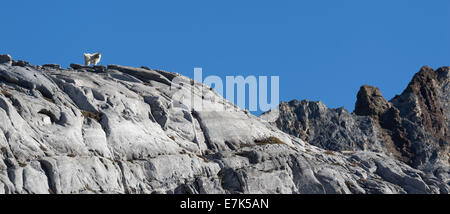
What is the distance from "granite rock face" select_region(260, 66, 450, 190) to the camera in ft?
491

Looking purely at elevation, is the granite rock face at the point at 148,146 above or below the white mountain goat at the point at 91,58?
below

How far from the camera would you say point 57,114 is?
7688 cm

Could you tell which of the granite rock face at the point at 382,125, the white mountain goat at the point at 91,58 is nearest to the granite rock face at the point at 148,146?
the white mountain goat at the point at 91,58

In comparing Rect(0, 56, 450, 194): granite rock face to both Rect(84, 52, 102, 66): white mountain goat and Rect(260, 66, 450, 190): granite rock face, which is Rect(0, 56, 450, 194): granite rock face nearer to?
Rect(84, 52, 102, 66): white mountain goat

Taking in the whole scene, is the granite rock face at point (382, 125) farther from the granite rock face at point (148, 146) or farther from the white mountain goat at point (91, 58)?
the white mountain goat at point (91, 58)

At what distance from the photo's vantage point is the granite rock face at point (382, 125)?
149750 mm

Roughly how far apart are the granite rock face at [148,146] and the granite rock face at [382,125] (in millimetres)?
46965

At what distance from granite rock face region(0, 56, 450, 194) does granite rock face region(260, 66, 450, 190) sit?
154 feet

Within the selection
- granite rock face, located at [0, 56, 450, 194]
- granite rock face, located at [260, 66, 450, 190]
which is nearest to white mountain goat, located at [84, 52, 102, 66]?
granite rock face, located at [0, 56, 450, 194]

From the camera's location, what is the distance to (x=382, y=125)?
161 metres
